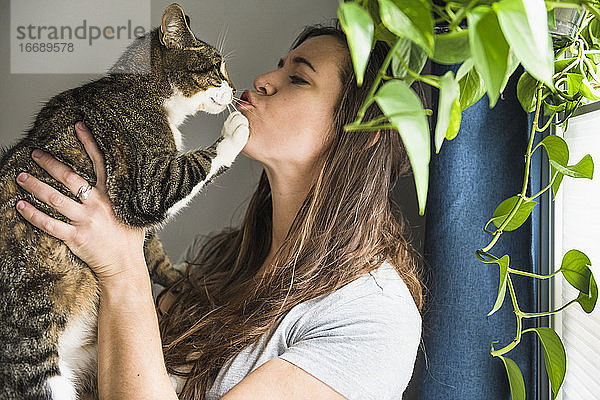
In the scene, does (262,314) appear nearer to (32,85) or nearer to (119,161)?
(119,161)

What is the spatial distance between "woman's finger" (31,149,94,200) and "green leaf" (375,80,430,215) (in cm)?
71

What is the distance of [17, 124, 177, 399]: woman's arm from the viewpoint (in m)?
0.90

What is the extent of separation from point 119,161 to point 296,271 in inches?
15.7

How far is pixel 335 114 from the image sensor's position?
1.15 m

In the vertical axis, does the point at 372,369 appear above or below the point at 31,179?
below

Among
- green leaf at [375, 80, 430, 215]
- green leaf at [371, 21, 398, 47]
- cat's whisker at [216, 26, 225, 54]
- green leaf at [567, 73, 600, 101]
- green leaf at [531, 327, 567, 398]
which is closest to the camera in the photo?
green leaf at [375, 80, 430, 215]

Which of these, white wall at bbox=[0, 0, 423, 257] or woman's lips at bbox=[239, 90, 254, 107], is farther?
white wall at bbox=[0, 0, 423, 257]

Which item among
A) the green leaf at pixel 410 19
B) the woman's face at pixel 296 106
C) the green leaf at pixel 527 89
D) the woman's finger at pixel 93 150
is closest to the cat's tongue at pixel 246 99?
the woman's face at pixel 296 106

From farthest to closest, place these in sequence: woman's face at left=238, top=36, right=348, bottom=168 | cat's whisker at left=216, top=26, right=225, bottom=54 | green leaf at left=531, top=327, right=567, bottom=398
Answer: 1. cat's whisker at left=216, top=26, right=225, bottom=54
2. woman's face at left=238, top=36, right=348, bottom=168
3. green leaf at left=531, top=327, right=567, bottom=398

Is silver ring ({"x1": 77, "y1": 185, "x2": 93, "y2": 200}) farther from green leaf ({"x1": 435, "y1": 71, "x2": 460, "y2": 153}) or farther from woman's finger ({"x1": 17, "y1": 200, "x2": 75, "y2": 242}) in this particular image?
green leaf ({"x1": 435, "y1": 71, "x2": 460, "y2": 153})

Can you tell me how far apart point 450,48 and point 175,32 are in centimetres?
70

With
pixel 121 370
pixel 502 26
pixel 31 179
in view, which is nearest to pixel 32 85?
pixel 31 179

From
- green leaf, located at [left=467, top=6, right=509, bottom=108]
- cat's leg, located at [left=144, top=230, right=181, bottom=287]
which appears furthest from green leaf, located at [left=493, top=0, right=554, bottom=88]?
cat's leg, located at [left=144, top=230, right=181, bottom=287]

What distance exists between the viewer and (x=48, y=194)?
0.92 metres
